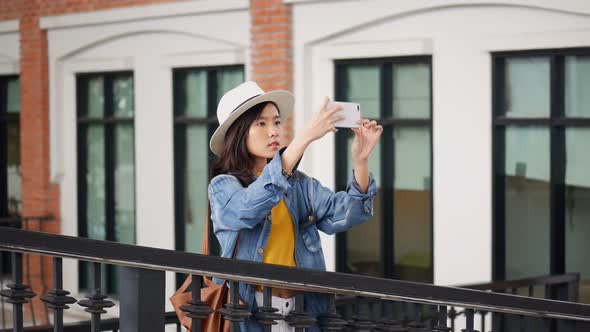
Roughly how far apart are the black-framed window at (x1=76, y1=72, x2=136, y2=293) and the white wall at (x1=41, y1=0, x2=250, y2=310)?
117mm

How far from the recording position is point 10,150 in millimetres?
13883

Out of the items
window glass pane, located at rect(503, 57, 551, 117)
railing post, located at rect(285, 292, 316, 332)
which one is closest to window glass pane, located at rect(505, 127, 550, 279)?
window glass pane, located at rect(503, 57, 551, 117)

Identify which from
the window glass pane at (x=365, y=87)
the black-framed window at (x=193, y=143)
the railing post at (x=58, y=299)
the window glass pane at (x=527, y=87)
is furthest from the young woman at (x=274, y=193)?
the black-framed window at (x=193, y=143)

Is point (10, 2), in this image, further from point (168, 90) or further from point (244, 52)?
point (244, 52)

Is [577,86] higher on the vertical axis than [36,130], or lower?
higher

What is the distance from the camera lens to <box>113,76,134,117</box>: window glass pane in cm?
1199

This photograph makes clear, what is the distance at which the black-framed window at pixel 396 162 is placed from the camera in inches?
360

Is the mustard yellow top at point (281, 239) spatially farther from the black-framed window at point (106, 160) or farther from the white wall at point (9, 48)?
the white wall at point (9, 48)

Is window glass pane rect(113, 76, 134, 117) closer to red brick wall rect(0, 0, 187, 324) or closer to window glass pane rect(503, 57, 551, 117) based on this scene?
red brick wall rect(0, 0, 187, 324)

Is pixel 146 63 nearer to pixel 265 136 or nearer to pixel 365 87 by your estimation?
pixel 365 87

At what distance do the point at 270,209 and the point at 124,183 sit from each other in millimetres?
8904

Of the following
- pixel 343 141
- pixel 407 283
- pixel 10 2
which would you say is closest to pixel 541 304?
pixel 407 283

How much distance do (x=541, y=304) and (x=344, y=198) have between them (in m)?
0.79

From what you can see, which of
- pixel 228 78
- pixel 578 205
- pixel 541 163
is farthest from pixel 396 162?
pixel 228 78
